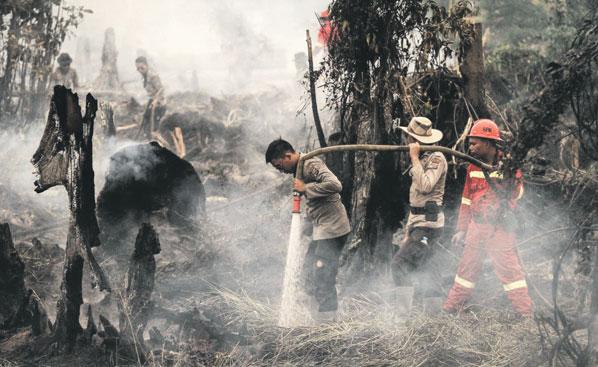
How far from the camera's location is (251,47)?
97.1ft

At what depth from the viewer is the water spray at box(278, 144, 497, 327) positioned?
4922 millimetres

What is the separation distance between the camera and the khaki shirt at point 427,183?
4902 mm

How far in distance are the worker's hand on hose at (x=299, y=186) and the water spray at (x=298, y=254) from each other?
0.04 meters

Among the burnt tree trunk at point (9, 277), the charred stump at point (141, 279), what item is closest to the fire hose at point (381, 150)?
the charred stump at point (141, 279)

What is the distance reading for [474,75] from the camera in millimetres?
6160

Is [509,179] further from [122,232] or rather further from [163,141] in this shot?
[163,141]

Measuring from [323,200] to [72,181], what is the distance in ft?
7.33

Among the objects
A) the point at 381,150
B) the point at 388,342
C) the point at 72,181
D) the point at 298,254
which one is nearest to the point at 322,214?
the point at 298,254

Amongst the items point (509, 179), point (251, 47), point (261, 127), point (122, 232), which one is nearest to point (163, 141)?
point (261, 127)

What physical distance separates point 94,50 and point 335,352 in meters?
37.0

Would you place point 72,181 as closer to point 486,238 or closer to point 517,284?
point 486,238

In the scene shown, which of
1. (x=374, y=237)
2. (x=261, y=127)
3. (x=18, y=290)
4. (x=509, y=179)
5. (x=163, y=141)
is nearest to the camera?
(x=509, y=179)

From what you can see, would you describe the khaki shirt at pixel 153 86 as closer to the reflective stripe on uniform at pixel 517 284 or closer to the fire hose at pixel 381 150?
the fire hose at pixel 381 150

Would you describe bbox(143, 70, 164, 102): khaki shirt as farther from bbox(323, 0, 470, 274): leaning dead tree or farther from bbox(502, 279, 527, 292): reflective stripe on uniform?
bbox(502, 279, 527, 292): reflective stripe on uniform
